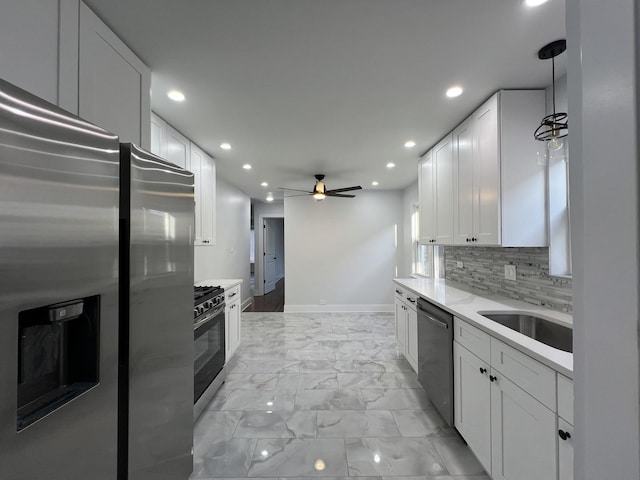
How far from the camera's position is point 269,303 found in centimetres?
670

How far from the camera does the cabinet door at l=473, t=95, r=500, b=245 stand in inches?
80.4

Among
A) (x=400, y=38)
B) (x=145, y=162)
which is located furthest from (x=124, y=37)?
(x=400, y=38)

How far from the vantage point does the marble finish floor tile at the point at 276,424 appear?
2.08m

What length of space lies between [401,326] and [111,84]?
10.8ft

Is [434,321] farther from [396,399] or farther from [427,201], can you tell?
[427,201]

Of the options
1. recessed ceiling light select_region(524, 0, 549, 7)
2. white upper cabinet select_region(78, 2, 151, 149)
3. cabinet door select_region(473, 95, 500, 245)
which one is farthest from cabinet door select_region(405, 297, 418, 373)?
white upper cabinet select_region(78, 2, 151, 149)

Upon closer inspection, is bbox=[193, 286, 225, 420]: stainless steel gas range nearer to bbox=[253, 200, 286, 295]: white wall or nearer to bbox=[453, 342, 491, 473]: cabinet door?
bbox=[453, 342, 491, 473]: cabinet door

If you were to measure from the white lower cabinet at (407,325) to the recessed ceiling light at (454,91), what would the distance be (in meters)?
1.80

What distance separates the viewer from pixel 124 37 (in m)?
1.52

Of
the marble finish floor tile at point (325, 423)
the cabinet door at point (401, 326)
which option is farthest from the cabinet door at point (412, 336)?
the marble finish floor tile at point (325, 423)

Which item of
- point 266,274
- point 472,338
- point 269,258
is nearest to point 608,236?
point 472,338

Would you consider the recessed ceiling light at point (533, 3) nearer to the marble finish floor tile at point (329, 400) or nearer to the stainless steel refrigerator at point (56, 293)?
the stainless steel refrigerator at point (56, 293)

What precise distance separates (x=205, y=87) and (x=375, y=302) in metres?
4.89

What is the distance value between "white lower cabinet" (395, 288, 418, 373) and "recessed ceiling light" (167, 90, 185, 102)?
2.67 metres
